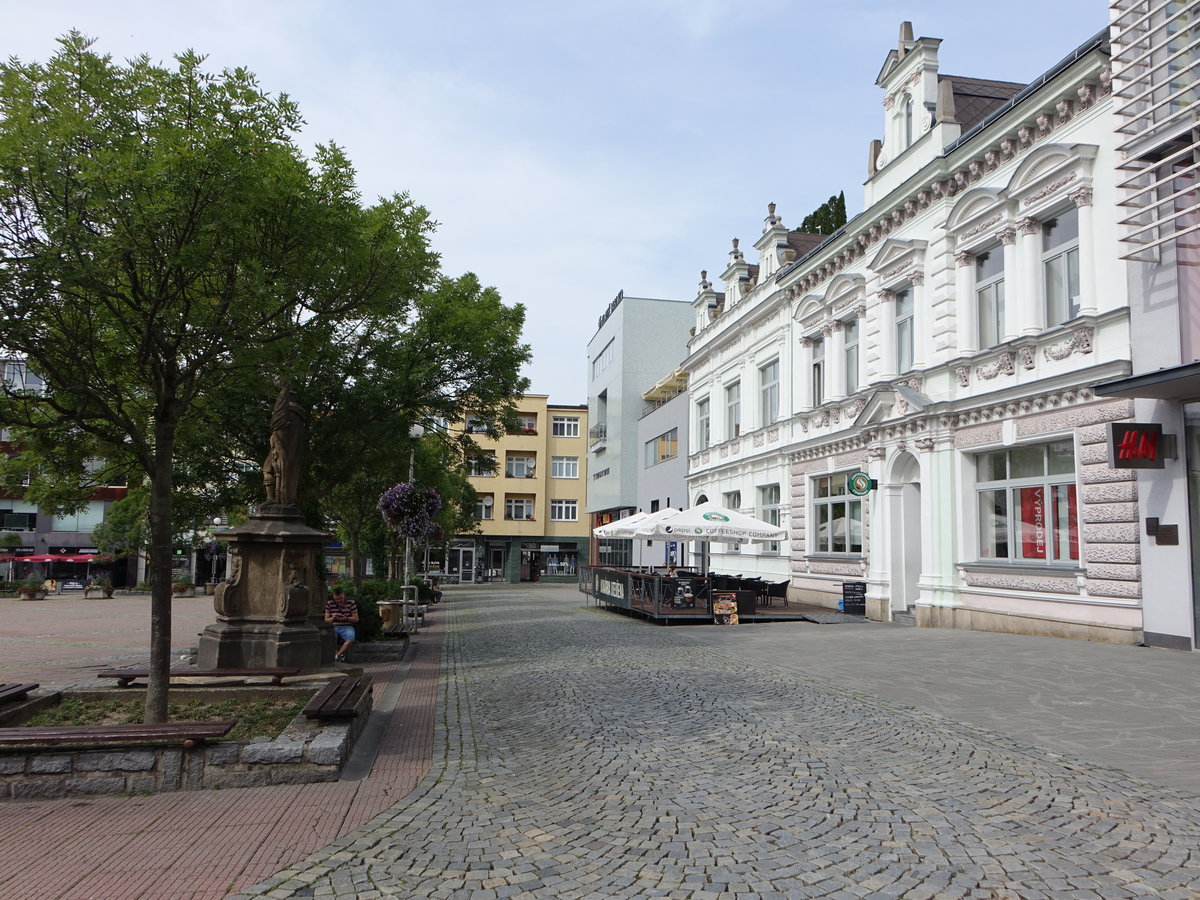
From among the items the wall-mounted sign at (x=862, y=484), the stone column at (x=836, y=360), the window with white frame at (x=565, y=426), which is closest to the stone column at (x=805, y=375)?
the stone column at (x=836, y=360)

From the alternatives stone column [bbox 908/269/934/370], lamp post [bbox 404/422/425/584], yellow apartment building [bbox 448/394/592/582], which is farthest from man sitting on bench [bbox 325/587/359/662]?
yellow apartment building [bbox 448/394/592/582]

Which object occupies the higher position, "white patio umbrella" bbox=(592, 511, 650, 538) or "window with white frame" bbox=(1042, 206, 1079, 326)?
"window with white frame" bbox=(1042, 206, 1079, 326)

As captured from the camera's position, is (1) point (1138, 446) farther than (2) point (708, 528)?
No

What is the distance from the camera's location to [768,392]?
1121 inches

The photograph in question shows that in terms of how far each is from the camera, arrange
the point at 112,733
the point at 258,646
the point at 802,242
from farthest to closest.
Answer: the point at 802,242 < the point at 258,646 < the point at 112,733

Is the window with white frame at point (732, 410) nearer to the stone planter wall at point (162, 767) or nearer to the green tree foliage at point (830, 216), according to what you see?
the green tree foliage at point (830, 216)

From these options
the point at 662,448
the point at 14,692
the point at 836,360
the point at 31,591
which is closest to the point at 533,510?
the point at 662,448

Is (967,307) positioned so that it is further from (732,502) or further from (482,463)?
(732,502)

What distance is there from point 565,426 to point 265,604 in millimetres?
56039

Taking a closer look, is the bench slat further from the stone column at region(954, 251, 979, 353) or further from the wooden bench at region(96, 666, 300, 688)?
the stone column at region(954, 251, 979, 353)

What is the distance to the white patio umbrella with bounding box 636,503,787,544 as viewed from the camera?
20.7 metres

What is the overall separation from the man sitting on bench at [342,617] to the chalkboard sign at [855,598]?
11.6m

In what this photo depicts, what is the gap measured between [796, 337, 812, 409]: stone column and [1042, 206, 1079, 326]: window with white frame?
9.41m

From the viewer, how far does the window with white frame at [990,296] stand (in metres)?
16.9
